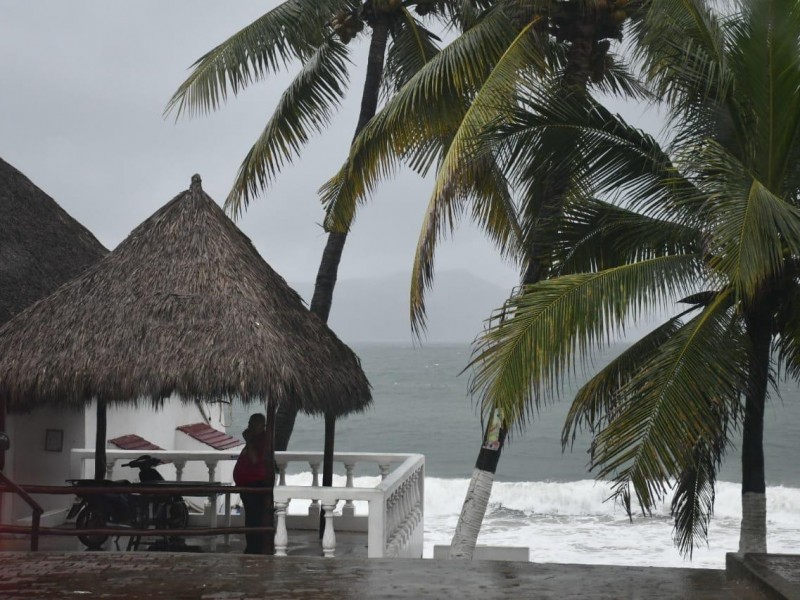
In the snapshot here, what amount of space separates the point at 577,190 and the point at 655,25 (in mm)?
1982

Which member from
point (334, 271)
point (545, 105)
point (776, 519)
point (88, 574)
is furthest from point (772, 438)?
point (88, 574)

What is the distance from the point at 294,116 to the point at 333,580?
33.6 feet

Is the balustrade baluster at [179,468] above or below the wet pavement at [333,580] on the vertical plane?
above

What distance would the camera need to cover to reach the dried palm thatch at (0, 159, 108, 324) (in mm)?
12258

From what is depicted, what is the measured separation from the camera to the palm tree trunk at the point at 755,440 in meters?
9.75

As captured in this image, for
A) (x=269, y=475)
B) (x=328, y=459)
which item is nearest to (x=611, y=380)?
(x=328, y=459)

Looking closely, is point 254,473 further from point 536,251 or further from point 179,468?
point 536,251

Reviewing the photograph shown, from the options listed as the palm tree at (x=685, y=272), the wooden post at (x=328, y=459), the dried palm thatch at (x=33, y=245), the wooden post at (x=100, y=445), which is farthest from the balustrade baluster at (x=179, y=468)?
the palm tree at (x=685, y=272)

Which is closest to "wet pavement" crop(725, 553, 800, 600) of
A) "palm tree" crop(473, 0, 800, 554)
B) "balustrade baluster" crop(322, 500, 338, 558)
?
"palm tree" crop(473, 0, 800, 554)

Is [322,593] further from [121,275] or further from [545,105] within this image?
[545,105]

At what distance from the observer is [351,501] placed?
475 inches

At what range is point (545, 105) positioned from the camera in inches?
416

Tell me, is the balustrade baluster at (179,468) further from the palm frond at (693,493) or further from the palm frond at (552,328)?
the palm frond at (693,493)

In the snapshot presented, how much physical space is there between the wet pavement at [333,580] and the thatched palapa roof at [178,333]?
1578 millimetres
